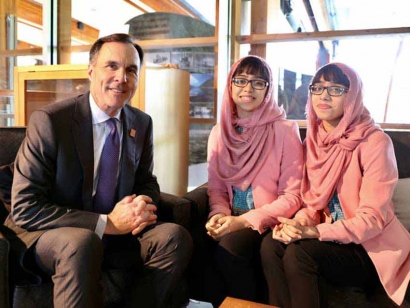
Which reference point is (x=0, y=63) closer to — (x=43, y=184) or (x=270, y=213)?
(x=43, y=184)

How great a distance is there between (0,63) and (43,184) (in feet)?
8.46

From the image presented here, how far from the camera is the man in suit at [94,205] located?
130 cm

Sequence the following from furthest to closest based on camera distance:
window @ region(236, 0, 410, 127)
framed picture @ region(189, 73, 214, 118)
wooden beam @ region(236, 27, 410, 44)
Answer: framed picture @ region(189, 73, 214, 118) → window @ region(236, 0, 410, 127) → wooden beam @ region(236, 27, 410, 44)

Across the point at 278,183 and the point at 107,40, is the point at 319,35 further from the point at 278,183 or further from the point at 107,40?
the point at 107,40

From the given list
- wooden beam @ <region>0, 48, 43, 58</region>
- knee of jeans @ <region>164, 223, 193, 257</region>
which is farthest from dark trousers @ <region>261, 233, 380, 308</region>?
wooden beam @ <region>0, 48, 43, 58</region>

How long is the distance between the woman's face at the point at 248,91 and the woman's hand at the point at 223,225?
514mm

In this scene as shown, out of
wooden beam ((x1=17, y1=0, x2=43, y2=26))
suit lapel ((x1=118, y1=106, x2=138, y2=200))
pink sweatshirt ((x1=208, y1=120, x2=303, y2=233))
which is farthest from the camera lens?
wooden beam ((x1=17, y1=0, x2=43, y2=26))

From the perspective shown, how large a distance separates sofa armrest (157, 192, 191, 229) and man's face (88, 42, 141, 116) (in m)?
0.46

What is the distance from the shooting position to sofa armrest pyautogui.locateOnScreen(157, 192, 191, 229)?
1739mm

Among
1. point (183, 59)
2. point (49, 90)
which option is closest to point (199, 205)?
point (49, 90)

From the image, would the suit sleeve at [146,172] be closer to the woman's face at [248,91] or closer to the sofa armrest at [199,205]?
the sofa armrest at [199,205]

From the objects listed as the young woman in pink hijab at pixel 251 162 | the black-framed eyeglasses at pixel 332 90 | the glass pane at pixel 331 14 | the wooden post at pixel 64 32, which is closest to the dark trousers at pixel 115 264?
the young woman in pink hijab at pixel 251 162

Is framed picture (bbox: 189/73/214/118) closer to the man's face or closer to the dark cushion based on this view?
the man's face

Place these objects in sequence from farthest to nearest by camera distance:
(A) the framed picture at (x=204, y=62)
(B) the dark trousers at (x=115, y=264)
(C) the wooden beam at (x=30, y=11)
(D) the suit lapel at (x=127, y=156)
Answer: (C) the wooden beam at (x=30, y=11) → (A) the framed picture at (x=204, y=62) → (D) the suit lapel at (x=127, y=156) → (B) the dark trousers at (x=115, y=264)
